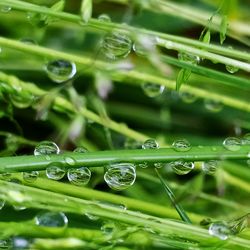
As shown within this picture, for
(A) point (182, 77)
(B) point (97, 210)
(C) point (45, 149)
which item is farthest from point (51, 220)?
(A) point (182, 77)

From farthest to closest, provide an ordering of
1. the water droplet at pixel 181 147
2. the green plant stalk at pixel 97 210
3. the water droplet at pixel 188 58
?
the water droplet at pixel 188 58 → the water droplet at pixel 181 147 → the green plant stalk at pixel 97 210

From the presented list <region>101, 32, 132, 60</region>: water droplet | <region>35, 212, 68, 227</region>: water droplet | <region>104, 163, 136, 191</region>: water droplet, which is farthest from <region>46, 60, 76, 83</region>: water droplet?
<region>35, 212, 68, 227</region>: water droplet

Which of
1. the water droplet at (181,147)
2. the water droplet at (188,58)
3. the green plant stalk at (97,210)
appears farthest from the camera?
the water droplet at (188,58)

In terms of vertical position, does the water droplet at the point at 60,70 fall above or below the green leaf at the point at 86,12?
above

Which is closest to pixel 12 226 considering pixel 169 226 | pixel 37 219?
pixel 37 219

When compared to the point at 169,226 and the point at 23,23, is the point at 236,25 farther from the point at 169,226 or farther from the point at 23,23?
the point at 169,226

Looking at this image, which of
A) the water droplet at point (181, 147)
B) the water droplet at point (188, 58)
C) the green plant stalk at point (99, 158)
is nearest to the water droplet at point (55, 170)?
the green plant stalk at point (99, 158)

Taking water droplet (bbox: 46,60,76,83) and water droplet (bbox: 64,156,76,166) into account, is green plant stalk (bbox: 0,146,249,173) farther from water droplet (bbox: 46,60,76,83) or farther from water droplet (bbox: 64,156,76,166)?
water droplet (bbox: 46,60,76,83)

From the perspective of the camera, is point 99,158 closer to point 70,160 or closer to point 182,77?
point 70,160

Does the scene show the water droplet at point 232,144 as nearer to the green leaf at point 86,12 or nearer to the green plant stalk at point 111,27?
the green plant stalk at point 111,27
